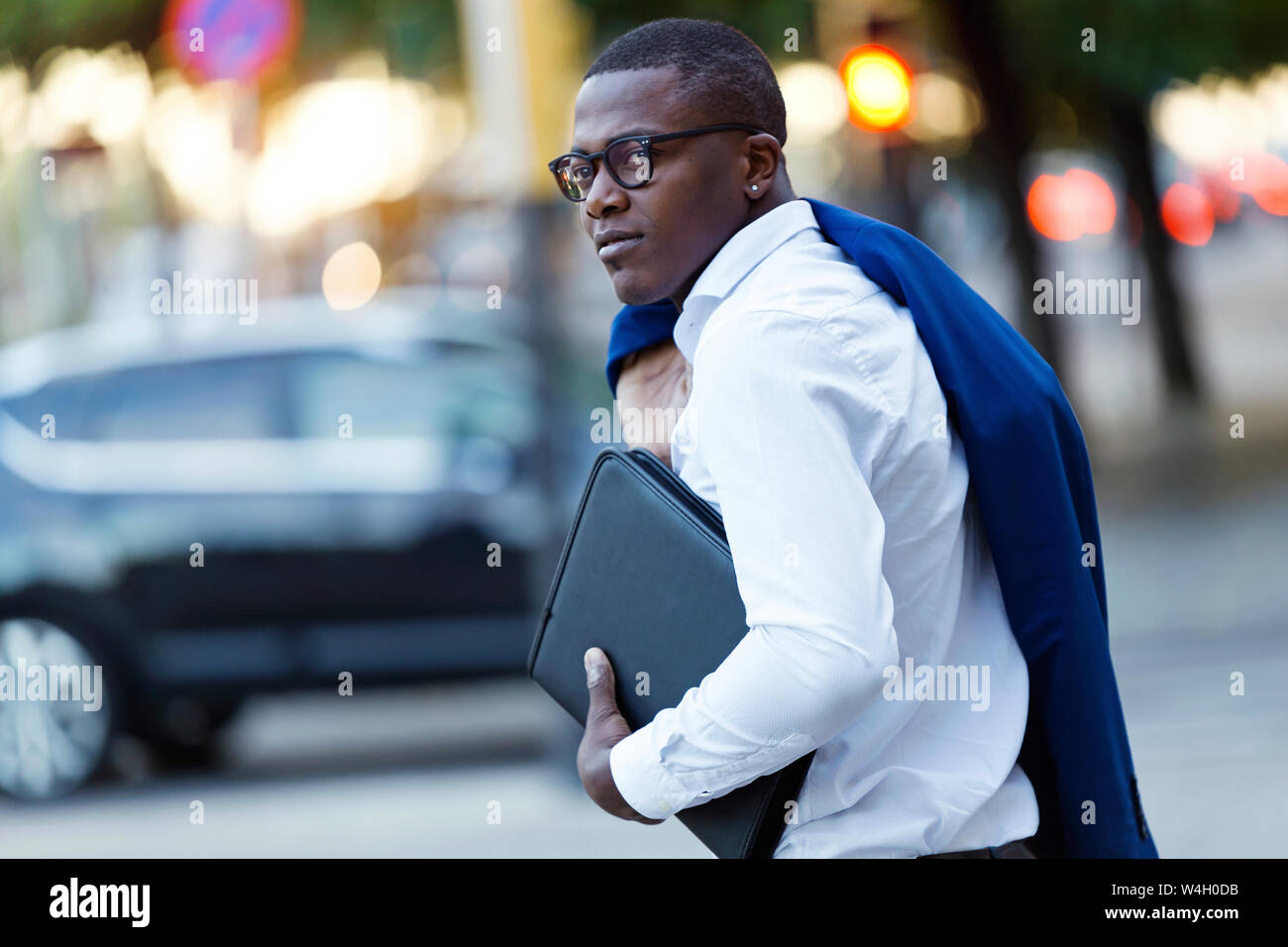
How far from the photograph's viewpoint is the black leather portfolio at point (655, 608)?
176 centimetres

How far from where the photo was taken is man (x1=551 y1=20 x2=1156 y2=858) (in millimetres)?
1605

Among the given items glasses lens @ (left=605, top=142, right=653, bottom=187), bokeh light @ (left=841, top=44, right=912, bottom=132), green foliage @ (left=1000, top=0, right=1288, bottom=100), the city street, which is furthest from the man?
green foliage @ (left=1000, top=0, right=1288, bottom=100)

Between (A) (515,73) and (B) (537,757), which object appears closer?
(A) (515,73)

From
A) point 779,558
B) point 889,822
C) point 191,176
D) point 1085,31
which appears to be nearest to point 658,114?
point 779,558

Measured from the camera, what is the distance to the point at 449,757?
23.1 ft

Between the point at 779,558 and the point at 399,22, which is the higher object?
the point at 399,22

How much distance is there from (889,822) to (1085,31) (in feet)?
32.2

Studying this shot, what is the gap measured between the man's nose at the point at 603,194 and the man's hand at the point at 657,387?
270mm

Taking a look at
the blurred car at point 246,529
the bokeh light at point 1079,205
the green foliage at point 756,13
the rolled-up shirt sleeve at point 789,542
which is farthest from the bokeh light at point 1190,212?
the rolled-up shirt sleeve at point 789,542

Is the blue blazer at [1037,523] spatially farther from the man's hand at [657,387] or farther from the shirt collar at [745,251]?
the man's hand at [657,387]

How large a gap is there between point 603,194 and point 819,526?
502 millimetres

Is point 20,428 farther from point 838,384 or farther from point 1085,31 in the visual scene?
point 1085,31

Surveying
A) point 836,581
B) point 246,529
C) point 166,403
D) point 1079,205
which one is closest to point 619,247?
point 836,581

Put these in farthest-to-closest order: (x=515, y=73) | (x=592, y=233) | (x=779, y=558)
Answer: (x=515, y=73)
(x=592, y=233)
(x=779, y=558)
